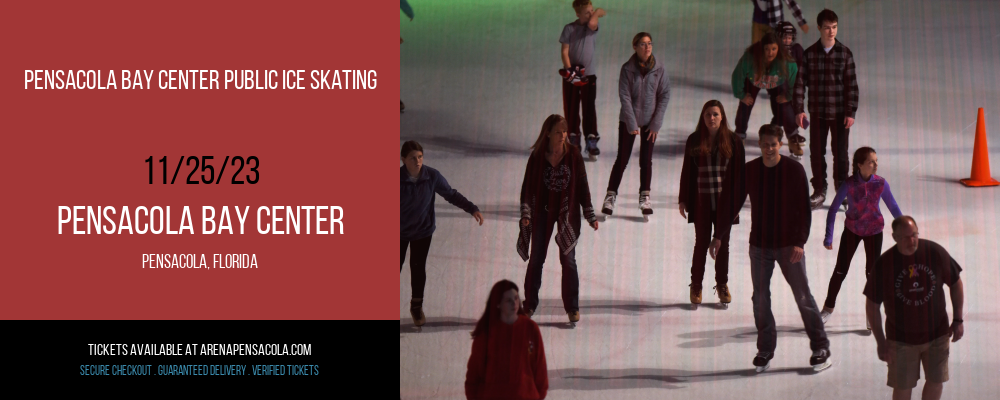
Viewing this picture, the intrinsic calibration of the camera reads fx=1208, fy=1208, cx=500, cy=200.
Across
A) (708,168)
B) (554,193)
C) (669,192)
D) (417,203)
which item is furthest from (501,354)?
(669,192)

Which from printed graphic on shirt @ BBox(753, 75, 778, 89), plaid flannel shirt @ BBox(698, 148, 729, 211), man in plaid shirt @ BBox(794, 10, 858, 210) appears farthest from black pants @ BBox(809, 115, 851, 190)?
plaid flannel shirt @ BBox(698, 148, 729, 211)

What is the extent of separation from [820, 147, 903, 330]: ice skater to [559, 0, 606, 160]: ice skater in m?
3.85

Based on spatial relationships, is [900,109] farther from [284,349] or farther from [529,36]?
[284,349]

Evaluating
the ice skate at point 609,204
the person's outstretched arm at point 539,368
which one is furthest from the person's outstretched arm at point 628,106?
the person's outstretched arm at point 539,368

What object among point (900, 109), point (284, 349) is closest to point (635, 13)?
point (900, 109)

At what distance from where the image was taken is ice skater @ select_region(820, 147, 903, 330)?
855cm

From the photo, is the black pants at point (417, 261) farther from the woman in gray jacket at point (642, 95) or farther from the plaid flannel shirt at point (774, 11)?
the plaid flannel shirt at point (774, 11)

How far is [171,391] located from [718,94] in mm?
8402

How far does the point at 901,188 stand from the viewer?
1173 cm

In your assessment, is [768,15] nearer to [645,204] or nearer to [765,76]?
[765,76]

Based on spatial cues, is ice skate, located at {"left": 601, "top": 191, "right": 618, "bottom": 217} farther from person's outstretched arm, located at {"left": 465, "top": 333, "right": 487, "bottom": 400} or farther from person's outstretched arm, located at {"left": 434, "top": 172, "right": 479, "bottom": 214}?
person's outstretched arm, located at {"left": 465, "top": 333, "right": 487, "bottom": 400}

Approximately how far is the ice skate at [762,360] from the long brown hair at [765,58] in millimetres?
3725

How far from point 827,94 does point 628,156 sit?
1.88 metres

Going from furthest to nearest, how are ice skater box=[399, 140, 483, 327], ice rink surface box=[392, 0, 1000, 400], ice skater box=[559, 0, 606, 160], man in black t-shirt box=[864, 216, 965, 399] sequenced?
ice skater box=[559, 0, 606, 160] < ice skater box=[399, 140, 483, 327] < ice rink surface box=[392, 0, 1000, 400] < man in black t-shirt box=[864, 216, 965, 399]
